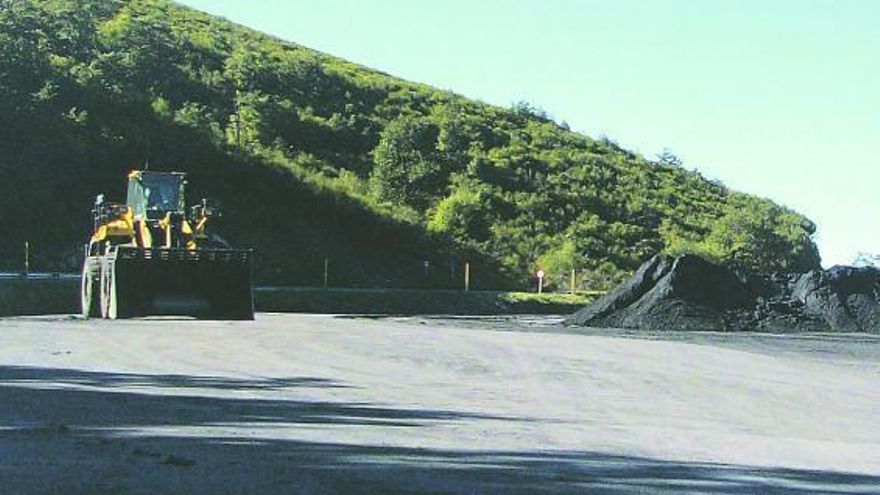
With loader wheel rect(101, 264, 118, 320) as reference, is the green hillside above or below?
above

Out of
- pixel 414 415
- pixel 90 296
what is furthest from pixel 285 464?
pixel 90 296

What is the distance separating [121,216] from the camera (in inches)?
1085

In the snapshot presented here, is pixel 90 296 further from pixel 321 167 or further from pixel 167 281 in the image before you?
pixel 321 167

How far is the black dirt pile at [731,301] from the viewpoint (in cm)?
3256

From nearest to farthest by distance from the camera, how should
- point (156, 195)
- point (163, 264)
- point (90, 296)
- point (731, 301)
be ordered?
point (163, 264), point (156, 195), point (90, 296), point (731, 301)

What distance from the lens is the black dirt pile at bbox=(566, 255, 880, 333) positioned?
3256 cm

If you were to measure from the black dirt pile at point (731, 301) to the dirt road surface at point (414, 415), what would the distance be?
943cm

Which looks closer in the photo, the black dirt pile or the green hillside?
the black dirt pile

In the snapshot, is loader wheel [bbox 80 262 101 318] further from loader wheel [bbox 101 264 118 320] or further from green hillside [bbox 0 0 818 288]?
green hillside [bbox 0 0 818 288]

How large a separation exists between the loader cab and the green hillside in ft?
55.4

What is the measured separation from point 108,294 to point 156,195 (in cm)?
268

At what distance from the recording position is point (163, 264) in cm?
2436

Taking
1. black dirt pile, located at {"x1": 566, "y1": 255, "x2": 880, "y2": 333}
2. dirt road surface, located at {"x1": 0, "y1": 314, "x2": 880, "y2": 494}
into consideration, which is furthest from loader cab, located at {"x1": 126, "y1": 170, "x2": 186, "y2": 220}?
black dirt pile, located at {"x1": 566, "y1": 255, "x2": 880, "y2": 333}

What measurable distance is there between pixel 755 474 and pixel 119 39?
58.7m
